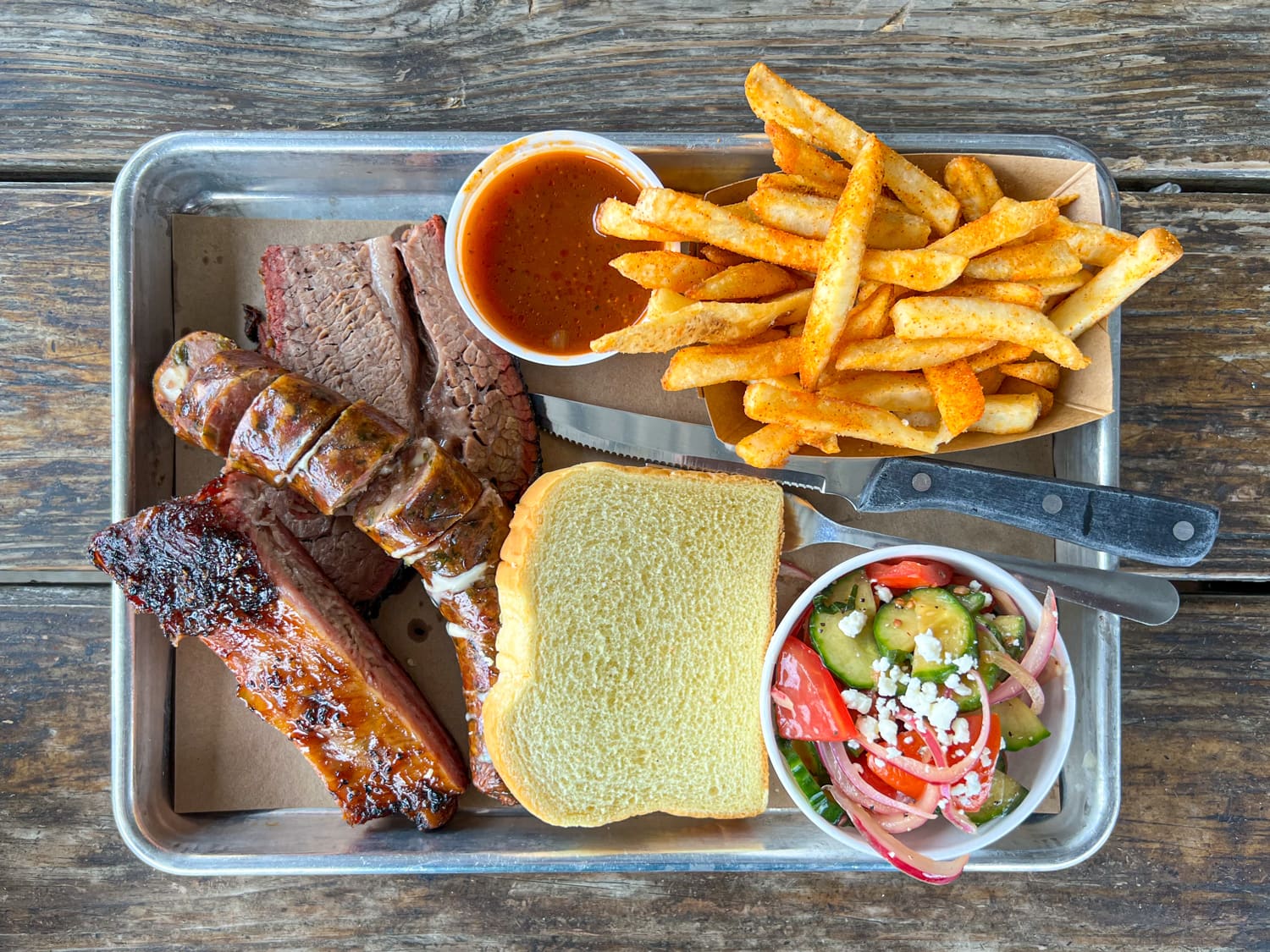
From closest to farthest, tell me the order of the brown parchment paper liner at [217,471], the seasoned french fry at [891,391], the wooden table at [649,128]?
the seasoned french fry at [891,391]
the brown parchment paper liner at [217,471]
the wooden table at [649,128]

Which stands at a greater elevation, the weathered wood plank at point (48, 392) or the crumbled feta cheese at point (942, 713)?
the weathered wood plank at point (48, 392)

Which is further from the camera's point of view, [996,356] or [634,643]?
[634,643]

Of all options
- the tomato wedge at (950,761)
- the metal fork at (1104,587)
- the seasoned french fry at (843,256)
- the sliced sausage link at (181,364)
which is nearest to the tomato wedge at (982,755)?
the tomato wedge at (950,761)

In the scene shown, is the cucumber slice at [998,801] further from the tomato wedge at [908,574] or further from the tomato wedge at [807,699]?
the tomato wedge at [908,574]

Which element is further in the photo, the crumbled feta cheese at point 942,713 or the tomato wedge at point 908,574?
the tomato wedge at point 908,574

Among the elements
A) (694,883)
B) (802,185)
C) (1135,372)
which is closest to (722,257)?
(802,185)

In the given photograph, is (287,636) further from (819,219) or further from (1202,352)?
(1202,352)

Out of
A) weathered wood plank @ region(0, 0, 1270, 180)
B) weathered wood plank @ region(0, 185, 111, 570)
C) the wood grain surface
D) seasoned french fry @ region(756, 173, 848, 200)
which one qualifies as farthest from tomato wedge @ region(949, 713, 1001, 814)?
weathered wood plank @ region(0, 185, 111, 570)
